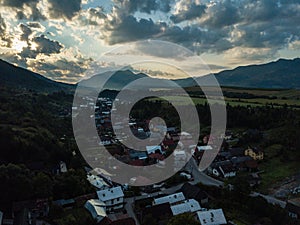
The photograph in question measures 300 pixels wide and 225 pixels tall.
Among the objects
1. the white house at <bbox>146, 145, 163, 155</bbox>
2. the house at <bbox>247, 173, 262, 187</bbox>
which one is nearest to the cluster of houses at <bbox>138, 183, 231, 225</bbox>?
the house at <bbox>247, 173, 262, 187</bbox>

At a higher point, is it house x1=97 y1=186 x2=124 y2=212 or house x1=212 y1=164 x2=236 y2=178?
house x1=97 y1=186 x2=124 y2=212

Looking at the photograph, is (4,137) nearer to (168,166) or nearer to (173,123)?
(168,166)

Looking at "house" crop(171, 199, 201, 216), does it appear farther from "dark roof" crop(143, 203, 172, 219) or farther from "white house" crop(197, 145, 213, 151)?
"white house" crop(197, 145, 213, 151)

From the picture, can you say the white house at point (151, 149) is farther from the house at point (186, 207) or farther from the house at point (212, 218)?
the house at point (212, 218)

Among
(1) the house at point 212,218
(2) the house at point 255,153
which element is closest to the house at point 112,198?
(1) the house at point 212,218

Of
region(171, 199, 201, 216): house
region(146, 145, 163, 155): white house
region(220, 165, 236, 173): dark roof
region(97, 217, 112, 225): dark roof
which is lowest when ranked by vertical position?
region(220, 165, 236, 173): dark roof

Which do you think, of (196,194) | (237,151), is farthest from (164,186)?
(237,151)
